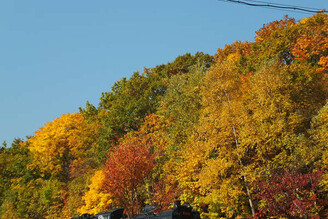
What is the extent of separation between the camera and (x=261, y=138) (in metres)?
23.0

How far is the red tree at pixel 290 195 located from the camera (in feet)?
66.0

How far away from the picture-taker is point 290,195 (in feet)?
68.4

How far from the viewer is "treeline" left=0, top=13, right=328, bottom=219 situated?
2244 centimetres

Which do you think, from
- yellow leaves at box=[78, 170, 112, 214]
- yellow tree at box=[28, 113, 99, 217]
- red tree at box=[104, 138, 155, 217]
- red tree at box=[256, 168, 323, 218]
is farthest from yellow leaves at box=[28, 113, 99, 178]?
red tree at box=[256, 168, 323, 218]

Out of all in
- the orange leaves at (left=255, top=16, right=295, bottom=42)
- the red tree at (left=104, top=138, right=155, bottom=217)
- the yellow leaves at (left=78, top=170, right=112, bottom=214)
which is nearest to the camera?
the red tree at (left=104, top=138, right=155, bottom=217)

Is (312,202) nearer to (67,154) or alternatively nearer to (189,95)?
(189,95)

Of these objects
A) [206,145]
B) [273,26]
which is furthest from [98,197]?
[273,26]

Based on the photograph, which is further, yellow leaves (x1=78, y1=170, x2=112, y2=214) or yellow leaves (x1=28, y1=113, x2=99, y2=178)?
yellow leaves (x1=28, y1=113, x2=99, y2=178)

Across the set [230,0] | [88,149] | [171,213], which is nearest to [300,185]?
[171,213]

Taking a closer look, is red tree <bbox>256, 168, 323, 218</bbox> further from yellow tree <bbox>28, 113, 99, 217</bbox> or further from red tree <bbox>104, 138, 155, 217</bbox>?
yellow tree <bbox>28, 113, 99, 217</bbox>

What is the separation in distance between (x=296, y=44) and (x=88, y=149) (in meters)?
30.1

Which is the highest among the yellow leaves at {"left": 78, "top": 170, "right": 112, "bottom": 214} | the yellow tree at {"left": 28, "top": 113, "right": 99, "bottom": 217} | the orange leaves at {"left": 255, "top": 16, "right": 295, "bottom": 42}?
the orange leaves at {"left": 255, "top": 16, "right": 295, "bottom": 42}

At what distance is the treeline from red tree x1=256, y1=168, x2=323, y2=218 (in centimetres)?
9

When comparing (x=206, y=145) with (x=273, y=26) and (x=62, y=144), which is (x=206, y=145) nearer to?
(x=62, y=144)
